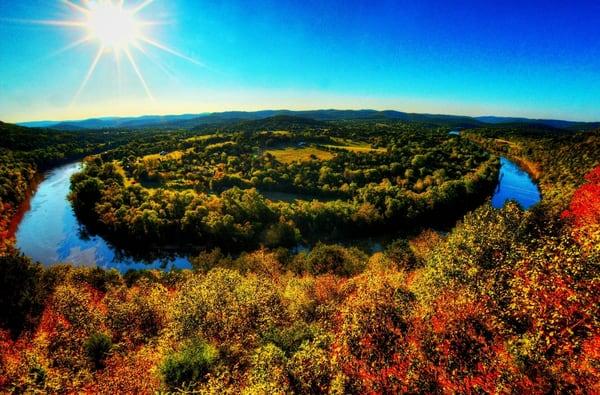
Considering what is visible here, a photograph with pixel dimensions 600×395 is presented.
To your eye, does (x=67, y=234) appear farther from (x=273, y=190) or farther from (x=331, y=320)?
(x=331, y=320)

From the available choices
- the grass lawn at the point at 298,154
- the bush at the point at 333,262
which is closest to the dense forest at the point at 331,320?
Result: the bush at the point at 333,262

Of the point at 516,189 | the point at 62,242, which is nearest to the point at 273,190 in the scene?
the point at 62,242

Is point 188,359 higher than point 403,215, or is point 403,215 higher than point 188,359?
point 188,359

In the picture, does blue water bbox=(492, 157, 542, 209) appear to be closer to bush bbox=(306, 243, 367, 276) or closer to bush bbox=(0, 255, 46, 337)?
bush bbox=(306, 243, 367, 276)

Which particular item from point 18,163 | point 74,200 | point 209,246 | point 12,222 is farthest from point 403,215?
point 18,163

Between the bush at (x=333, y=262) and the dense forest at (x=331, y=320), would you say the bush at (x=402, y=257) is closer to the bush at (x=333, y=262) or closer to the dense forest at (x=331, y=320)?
the dense forest at (x=331, y=320)

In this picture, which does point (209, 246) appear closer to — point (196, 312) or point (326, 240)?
point (326, 240)
